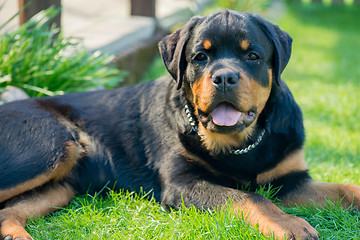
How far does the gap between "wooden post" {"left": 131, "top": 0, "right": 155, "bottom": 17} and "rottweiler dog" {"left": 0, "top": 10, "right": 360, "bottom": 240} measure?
3729mm

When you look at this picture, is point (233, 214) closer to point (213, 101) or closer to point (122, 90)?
point (213, 101)

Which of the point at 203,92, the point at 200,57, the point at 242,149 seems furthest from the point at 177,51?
the point at 242,149

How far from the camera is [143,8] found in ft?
23.4

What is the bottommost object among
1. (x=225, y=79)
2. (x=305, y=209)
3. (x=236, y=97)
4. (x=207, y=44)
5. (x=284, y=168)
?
(x=305, y=209)

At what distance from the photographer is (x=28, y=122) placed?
3314 millimetres

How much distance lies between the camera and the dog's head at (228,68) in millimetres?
2771

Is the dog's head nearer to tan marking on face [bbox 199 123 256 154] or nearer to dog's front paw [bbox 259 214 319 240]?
tan marking on face [bbox 199 123 256 154]

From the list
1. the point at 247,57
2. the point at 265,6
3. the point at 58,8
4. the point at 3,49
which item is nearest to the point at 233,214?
the point at 247,57

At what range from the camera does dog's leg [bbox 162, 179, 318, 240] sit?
253 cm

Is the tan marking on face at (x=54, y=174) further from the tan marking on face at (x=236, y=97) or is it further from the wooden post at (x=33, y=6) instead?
the wooden post at (x=33, y=6)

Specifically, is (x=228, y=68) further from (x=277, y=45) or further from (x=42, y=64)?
(x=42, y=64)

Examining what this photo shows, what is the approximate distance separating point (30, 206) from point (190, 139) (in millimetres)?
1069

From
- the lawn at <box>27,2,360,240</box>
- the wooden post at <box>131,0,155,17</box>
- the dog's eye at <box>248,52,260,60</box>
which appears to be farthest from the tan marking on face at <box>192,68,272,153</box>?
the wooden post at <box>131,0,155,17</box>

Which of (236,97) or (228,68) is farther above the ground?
(228,68)
